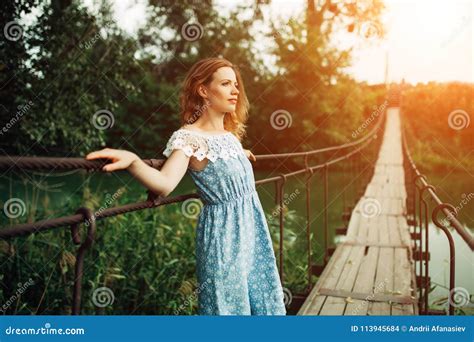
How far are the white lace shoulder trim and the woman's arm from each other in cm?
2

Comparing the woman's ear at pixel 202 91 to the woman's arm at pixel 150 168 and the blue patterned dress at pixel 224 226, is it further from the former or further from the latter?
the woman's arm at pixel 150 168

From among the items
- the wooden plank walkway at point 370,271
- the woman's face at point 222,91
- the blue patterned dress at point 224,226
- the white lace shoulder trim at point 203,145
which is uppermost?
the woman's face at point 222,91

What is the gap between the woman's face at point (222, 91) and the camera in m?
1.44

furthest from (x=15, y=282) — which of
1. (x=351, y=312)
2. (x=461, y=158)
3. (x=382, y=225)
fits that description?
(x=461, y=158)

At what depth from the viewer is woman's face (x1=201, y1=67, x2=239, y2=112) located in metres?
1.44

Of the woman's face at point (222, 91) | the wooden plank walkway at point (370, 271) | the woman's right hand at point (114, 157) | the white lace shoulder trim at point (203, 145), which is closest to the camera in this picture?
the woman's right hand at point (114, 157)

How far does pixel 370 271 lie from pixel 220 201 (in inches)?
75.3

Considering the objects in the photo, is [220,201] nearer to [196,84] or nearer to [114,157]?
[196,84]

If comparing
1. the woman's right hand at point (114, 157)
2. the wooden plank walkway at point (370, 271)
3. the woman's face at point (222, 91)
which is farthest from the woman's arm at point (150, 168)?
the wooden plank walkway at point (370, 271)

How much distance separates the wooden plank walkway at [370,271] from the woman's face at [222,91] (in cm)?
123

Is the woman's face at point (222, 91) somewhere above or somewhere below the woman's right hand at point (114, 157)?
above

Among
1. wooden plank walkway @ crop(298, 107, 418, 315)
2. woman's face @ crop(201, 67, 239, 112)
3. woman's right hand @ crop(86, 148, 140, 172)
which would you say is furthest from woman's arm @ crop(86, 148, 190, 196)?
wooden plank walkway @ crop(298, 107, 418, 315)

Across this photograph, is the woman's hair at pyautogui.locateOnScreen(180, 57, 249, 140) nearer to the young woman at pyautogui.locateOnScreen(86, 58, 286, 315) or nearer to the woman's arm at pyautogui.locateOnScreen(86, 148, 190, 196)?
the young woman at pyautogui.locateOnScreen(86, 58, 286, 315)

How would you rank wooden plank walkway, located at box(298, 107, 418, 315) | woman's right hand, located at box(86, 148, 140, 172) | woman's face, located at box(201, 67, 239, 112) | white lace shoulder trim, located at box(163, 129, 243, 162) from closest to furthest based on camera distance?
woman's right hand, located at box(86, 148, 140, 172)
white lace shoulder trim, located at box(163, 129, 243, 162)
woman's face, located at box(201, 67, 239, 112)
wooden plank walkway, located at box(298, 107, 418, 315)
